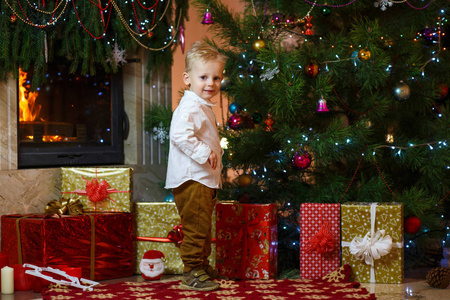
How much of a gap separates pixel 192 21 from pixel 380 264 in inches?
84.6

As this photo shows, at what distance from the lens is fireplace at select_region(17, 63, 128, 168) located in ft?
8.56

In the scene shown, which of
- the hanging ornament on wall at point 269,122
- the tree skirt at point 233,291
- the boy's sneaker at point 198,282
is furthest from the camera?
the hanging ornament on wall at point 269,122

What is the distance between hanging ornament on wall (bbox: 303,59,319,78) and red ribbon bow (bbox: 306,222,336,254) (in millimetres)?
641

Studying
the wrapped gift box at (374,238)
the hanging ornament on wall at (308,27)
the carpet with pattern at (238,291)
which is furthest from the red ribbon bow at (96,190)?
the hanging ornament on wall at (308,27)

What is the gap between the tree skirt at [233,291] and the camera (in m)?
1.92

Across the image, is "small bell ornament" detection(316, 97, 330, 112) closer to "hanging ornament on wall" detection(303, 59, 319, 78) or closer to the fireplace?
"hanging ornament on wall" detection(303, 59, 319, 78)

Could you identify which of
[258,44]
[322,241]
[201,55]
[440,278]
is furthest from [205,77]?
[440,278]

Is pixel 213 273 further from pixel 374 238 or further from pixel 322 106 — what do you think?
pixel 322 106

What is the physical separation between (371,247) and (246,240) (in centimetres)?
50

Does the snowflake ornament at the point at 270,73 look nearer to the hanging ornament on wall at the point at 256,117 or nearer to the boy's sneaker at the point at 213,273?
the hanging ornament on wall at the point at 256,117

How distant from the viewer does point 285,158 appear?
249cm

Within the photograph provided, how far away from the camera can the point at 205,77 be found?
211cm

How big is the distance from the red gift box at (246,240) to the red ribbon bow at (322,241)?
0.18 meters

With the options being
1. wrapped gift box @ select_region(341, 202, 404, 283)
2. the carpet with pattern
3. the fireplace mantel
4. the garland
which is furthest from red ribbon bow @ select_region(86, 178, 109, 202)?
wrapped gift box @ select_region(341, 202, 404, 283)
